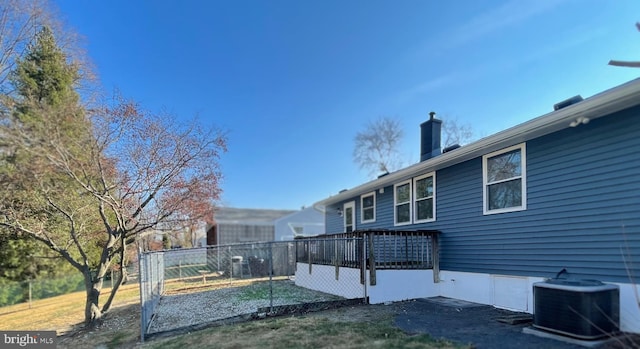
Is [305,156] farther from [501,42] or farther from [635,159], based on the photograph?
[635,159]

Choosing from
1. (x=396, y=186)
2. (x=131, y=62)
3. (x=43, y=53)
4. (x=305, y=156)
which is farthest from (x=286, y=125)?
(x=43, y=53)

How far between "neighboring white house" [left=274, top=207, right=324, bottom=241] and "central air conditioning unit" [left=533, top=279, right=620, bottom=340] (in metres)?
20.4

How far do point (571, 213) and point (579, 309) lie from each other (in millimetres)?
1652

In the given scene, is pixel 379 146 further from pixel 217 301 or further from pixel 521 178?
pixel 521 178

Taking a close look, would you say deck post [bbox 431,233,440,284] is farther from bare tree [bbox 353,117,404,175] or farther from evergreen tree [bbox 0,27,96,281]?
bare tree [bbox 353,117,404,175]

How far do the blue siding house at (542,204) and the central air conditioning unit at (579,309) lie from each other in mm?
309

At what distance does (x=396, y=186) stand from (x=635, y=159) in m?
5.63

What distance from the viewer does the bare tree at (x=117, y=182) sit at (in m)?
6.15

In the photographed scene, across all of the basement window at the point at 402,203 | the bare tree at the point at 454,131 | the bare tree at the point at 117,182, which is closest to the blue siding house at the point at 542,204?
the basement window at the point at 402,203

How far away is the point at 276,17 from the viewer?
11.6 metres

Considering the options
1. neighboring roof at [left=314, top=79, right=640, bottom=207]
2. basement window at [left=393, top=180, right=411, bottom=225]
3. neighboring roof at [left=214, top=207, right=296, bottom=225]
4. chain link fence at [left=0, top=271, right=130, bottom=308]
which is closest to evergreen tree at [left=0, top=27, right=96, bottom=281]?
chain link fence at [left=0, top=271, right=130, bottom=308]

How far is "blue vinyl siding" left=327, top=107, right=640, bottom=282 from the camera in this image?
443 cm
